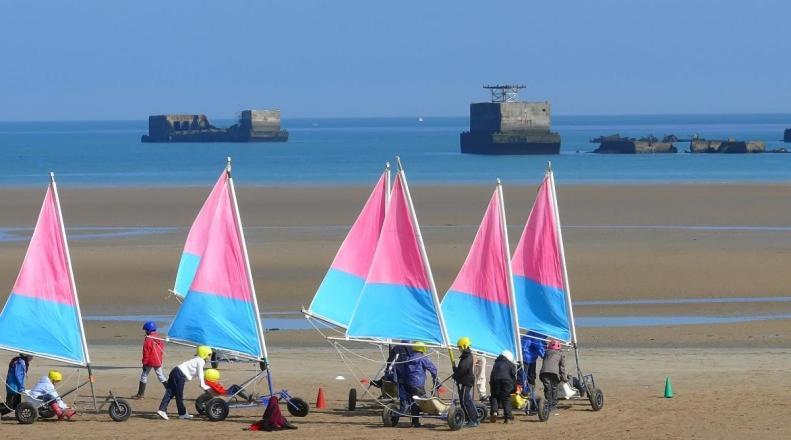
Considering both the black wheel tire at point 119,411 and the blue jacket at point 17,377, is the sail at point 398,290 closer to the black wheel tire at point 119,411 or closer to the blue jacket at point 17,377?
the black wheel tire at point 119,411

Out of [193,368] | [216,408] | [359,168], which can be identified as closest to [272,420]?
[216,408]

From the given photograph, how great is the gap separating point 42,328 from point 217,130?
148 m

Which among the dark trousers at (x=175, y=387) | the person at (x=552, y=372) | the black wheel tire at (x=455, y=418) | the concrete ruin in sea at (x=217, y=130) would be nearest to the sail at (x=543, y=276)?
the person at (x=552, y=372)

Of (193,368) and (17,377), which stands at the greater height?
(193,368)

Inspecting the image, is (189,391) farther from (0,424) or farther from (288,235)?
(288,235)

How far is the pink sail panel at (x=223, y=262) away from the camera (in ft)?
64.8

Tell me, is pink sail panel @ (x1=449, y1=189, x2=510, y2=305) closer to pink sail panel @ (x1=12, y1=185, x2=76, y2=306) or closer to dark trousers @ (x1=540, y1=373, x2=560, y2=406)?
dark trousers @ (x1=540, y1=373, x2=560, y2=406)

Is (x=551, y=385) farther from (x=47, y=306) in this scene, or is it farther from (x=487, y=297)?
(x=47, y=306)

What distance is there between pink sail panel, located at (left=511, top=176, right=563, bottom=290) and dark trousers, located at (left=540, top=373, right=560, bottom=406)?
151 cm

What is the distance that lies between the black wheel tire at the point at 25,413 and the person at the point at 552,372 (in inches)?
262

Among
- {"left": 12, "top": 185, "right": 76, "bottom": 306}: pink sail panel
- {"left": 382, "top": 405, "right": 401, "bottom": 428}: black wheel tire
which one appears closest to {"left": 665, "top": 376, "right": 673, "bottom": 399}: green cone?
{"left": 382, "top": 405, "right": 401, "bottom": 428}: black wheel tire

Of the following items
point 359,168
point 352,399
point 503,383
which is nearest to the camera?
point 503,383

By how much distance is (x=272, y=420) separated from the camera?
18.6 meters

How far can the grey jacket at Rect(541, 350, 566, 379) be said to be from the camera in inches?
782
